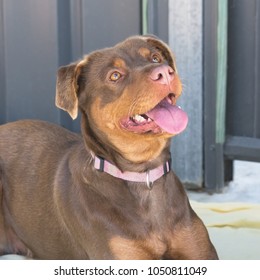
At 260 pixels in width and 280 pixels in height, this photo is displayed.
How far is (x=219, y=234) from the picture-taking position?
4652 millimetres

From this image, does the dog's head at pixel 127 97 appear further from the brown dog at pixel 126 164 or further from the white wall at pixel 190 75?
the white wall at pixel 190 75

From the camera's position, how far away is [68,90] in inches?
146

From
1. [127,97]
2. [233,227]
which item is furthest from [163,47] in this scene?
[233,227]

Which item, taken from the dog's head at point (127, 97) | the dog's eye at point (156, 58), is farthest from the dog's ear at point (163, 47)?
the dog's eye at point (156, 58)

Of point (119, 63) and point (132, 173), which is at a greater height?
point (119, 63)

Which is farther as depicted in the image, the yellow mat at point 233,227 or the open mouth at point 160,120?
the yellow mat at point 233,227

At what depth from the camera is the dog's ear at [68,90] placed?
3705 millimetres

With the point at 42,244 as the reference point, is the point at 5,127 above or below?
above

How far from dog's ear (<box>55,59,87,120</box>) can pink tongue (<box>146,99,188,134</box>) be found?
1.32 ft

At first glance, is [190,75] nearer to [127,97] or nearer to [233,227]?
[233,227]

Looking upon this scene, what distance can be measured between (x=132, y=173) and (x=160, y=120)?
0.36 metres

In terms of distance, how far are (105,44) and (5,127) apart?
1443 mm

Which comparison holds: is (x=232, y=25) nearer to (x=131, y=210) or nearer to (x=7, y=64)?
(x=7, y=64)

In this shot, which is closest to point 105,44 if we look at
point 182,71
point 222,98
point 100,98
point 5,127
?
point 182,71
